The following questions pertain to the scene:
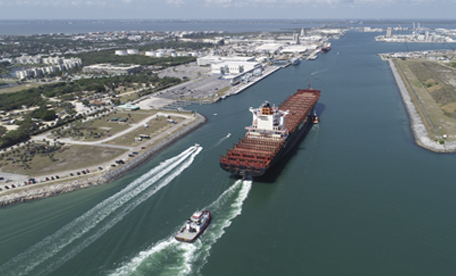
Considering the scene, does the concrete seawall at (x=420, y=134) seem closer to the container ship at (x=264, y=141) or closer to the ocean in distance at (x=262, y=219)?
the ocean in distance at (x=262, y=219)

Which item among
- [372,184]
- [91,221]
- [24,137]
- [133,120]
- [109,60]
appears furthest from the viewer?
[109,60]

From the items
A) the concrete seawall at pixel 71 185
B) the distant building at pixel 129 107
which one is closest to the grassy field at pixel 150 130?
the concrete seawall at pixel 71 185

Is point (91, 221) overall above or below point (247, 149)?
below

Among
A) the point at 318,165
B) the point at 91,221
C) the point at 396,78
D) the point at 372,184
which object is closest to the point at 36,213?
the point at 91,221

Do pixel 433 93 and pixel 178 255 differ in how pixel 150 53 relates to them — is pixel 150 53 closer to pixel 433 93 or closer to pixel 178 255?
pixel 433 93

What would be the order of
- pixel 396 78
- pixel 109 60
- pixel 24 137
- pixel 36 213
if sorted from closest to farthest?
1. pixel 36 213
2. pixel 24 137
3. pixel 396 78
4. pixel 109 60

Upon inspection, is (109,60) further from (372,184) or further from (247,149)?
(372,184)

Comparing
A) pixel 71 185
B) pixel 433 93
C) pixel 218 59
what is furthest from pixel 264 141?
pixel 218 59
